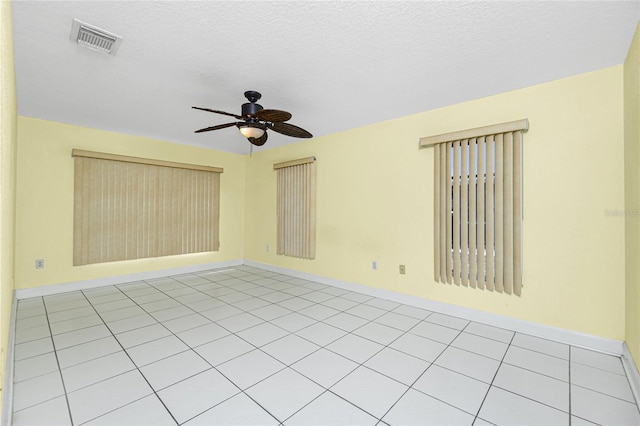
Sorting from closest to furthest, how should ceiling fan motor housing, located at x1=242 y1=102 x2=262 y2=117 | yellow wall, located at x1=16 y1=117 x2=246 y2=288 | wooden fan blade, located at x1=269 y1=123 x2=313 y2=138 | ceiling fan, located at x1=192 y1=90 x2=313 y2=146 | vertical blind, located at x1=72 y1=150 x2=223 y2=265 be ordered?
1. ceiling fan, located at x1=192 y1=90 x2=313 y2=146
2. ceiling fan motor housing, located at x1=242 y1=102 x2=262 y2=117
3. wooden fan blade, located at x1=269 y1=123 x2=313 y2=138
4. yellow wall, located at x1=16 y1=117 x2=246 y2=288
5. vertical blind, located at x1=72 y1=150 x2=223 y2=265

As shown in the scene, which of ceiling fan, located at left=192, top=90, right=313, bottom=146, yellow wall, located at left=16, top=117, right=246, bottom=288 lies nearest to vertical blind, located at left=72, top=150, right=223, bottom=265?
yellow wall, located at left=16, top=117, right=246, bottom=288

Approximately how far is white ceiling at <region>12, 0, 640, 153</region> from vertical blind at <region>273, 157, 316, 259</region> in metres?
1.68

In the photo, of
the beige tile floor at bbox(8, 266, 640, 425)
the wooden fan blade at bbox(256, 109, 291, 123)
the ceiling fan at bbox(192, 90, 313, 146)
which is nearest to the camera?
the beige tile floor at bbox(8, 266, 640, 425)

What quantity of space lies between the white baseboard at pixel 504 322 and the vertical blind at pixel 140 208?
125 inches

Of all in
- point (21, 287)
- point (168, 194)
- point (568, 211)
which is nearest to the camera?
point (568, 211)

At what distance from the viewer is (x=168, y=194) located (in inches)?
206

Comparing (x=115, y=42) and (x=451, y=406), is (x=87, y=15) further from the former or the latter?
(x=451, y=406)

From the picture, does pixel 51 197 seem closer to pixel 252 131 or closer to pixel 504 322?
pixel 252 131

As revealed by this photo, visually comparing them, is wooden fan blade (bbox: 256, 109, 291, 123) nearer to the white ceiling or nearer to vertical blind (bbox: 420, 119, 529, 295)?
the white ceiling

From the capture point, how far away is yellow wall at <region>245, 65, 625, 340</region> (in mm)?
2496

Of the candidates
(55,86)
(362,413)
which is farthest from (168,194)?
(362,413)

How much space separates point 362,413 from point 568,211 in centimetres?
267

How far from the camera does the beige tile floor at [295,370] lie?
169cm

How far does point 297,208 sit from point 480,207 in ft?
10.1
